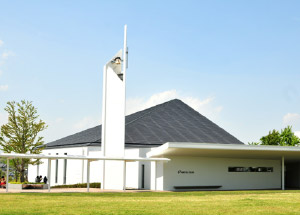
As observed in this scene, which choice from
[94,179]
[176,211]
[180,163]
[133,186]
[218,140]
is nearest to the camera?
[176,211]

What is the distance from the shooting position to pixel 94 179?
39094mm

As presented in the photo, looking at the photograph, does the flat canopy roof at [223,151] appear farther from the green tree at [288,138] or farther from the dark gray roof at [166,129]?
the green tree at [288,138]

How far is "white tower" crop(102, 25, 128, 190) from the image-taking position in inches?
1280

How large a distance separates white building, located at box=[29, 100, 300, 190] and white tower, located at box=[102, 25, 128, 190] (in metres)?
2.67

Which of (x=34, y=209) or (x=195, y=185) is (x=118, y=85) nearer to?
(x=195, y=185)

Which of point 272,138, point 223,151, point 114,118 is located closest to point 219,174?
point 223,151

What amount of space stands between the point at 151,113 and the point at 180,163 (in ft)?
45.1

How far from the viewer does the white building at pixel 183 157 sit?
1261 inches

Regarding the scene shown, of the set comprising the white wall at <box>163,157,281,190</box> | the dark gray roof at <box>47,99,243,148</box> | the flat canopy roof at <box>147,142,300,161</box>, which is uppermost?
the dark gray roof at <box>47,99,243,148</box>

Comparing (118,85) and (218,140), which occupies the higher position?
(118,85)

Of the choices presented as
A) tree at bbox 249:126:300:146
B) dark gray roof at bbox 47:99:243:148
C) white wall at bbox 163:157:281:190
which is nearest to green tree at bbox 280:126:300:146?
tree at bbox 249:126:300:146

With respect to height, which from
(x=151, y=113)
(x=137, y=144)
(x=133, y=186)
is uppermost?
(x=151, y=113)

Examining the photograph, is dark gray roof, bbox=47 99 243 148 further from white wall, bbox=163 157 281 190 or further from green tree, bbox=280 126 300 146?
green tree, bbox=280 126 300 146

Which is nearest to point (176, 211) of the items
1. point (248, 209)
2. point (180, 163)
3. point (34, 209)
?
point (248, 209)
